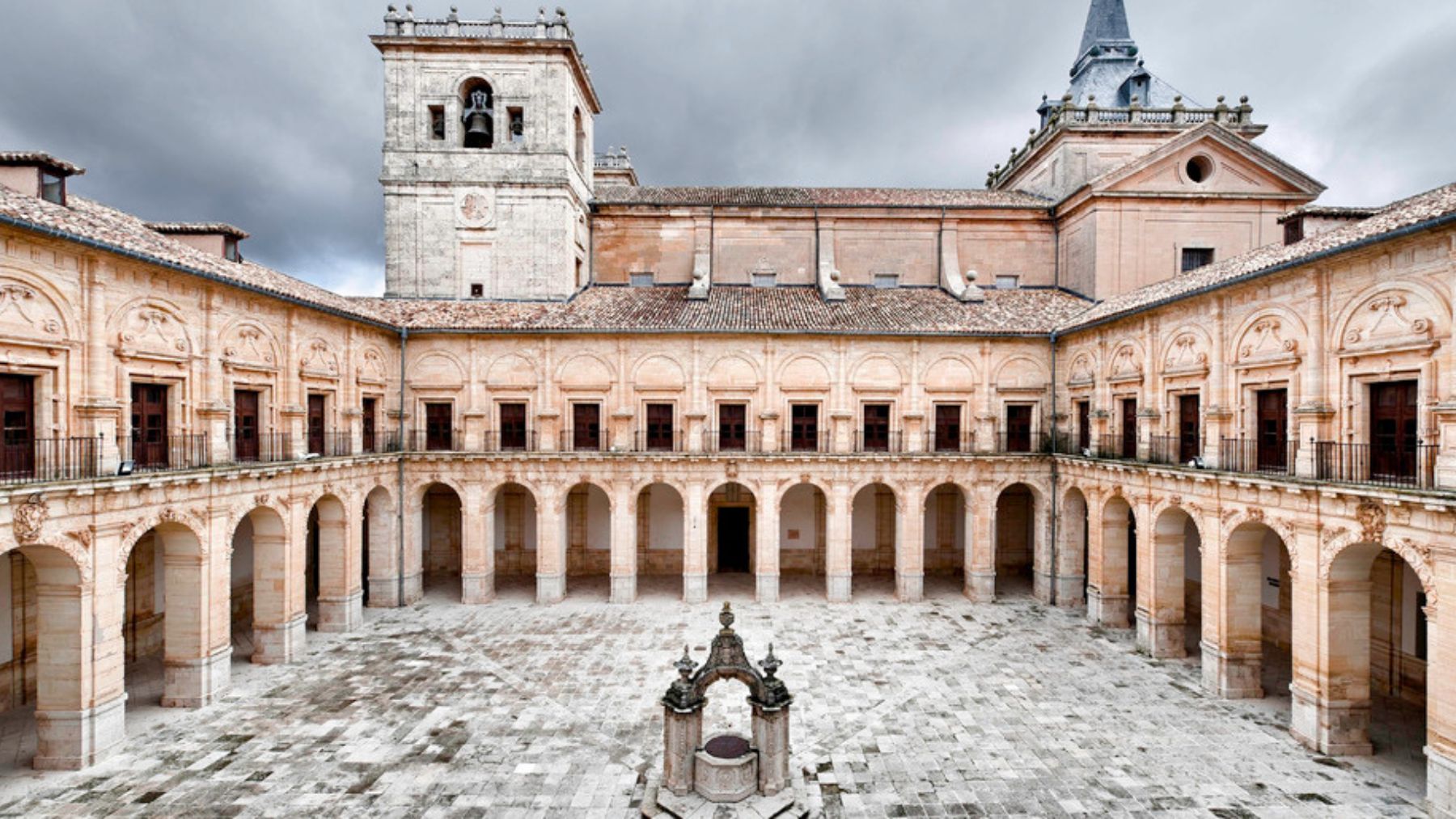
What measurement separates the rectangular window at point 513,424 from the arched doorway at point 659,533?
5258 mm

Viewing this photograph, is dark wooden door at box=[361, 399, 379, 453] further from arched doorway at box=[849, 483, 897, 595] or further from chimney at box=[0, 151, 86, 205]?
arched doorway at box=[849, 483, 897, 595]

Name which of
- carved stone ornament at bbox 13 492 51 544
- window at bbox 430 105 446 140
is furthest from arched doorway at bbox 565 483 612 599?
carved stone ornament at bbox 13 492 51 544

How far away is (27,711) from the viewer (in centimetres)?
1388

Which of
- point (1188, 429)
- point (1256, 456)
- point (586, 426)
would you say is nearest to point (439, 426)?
point (586, 426)

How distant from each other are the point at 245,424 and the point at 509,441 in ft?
25.0

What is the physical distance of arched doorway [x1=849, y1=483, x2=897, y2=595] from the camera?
84.8 ft

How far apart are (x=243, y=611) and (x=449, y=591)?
19.1 ft

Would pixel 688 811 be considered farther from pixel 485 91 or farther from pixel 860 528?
pixel 485 91

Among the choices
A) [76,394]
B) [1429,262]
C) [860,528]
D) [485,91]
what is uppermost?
[485,91]

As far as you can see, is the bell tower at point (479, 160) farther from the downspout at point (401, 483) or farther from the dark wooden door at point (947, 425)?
the dark wooden door at point (947, 425)

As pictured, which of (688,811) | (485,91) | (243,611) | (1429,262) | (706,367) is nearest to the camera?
(688,811)

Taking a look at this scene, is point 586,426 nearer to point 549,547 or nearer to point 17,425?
point 549,547

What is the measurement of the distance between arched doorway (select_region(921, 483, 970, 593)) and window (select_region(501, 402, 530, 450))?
50.0 ft

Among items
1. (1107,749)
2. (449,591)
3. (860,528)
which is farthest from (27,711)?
(860,528)
